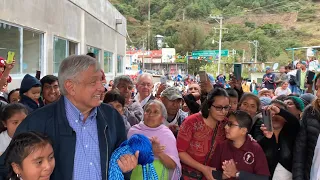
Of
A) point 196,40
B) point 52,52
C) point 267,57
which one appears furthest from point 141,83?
point 196,40

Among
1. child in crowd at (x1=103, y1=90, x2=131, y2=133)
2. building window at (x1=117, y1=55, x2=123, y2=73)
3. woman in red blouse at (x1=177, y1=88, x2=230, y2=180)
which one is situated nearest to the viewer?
woman in red blouse at (x1=177, y1=88, x2=230, y2=180)

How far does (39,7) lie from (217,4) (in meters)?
113

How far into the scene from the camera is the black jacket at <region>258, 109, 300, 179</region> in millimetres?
A: 3330

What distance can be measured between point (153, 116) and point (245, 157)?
100 centimetres

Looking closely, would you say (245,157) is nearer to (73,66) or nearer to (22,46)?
(73,66)

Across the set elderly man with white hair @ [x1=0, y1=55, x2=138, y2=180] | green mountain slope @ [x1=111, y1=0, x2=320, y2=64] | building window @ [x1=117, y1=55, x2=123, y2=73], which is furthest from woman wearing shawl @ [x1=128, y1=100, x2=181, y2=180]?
green mountain slope @ [x1=111, y1=0, x2=320, y2=64]

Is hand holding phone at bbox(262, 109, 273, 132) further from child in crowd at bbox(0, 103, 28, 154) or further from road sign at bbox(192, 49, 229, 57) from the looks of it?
road sign at bbox(192, 49, 229, 57)

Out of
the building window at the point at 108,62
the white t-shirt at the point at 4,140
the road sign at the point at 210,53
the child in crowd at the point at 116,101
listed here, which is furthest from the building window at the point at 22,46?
the road sign at the point at 210,53

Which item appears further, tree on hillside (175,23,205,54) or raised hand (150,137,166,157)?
tree on hillside (175,23,205,54)

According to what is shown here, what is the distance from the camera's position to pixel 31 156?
2031 millimetres

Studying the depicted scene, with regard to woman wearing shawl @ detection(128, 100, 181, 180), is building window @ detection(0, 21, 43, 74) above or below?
above

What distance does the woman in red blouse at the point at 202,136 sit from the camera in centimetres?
336

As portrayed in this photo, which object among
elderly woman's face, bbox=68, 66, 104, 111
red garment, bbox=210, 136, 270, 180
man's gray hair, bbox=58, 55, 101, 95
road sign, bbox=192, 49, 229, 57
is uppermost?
road sign, bbox=192, 49, 229, 57

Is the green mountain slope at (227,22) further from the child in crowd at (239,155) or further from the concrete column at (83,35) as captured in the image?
the child in crowd at (239,155)
